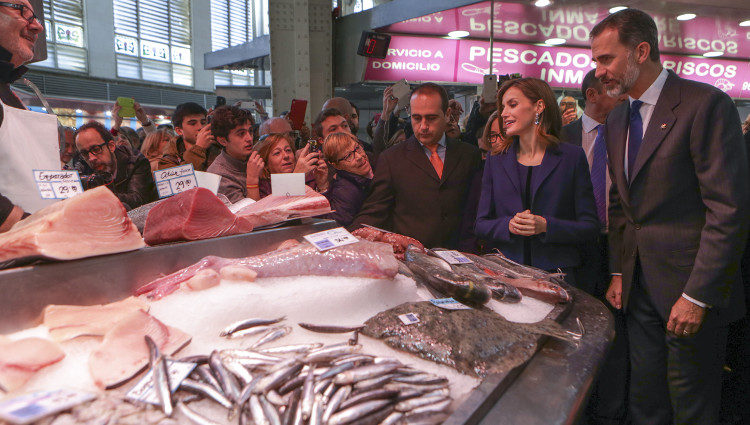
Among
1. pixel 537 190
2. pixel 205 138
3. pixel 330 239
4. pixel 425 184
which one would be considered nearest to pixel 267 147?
pixel 205 138

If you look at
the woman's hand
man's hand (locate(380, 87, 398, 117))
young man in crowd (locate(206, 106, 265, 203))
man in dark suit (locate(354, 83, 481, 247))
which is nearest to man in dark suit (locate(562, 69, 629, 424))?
the woman's hand

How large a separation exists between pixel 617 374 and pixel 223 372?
275cm

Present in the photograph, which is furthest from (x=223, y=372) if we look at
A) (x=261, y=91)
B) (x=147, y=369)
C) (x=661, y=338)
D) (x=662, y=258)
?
(x=261, y=91)

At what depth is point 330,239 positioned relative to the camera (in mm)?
1812

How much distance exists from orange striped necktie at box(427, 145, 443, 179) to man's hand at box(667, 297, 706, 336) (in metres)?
1.55

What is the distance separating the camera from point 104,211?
64.0 inches

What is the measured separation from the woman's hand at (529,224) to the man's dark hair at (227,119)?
7.47ft

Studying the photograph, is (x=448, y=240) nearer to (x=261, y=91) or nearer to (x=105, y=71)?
(x=261, y=91)

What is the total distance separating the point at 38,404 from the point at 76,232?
767 mm

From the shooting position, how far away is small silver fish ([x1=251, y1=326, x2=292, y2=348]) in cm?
127

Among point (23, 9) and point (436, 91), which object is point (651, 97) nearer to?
point (436, 91)

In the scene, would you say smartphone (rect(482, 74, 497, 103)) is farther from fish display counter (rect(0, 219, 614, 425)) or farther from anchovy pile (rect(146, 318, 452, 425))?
anchovy pile (rect(146, 318, 452, 425))

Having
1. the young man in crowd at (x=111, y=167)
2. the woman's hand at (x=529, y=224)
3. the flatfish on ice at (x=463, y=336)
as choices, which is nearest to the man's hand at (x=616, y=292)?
the woman's hand at (x=529, y=224)

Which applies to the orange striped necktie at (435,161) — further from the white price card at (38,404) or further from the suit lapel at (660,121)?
the white price card at (38,404)
